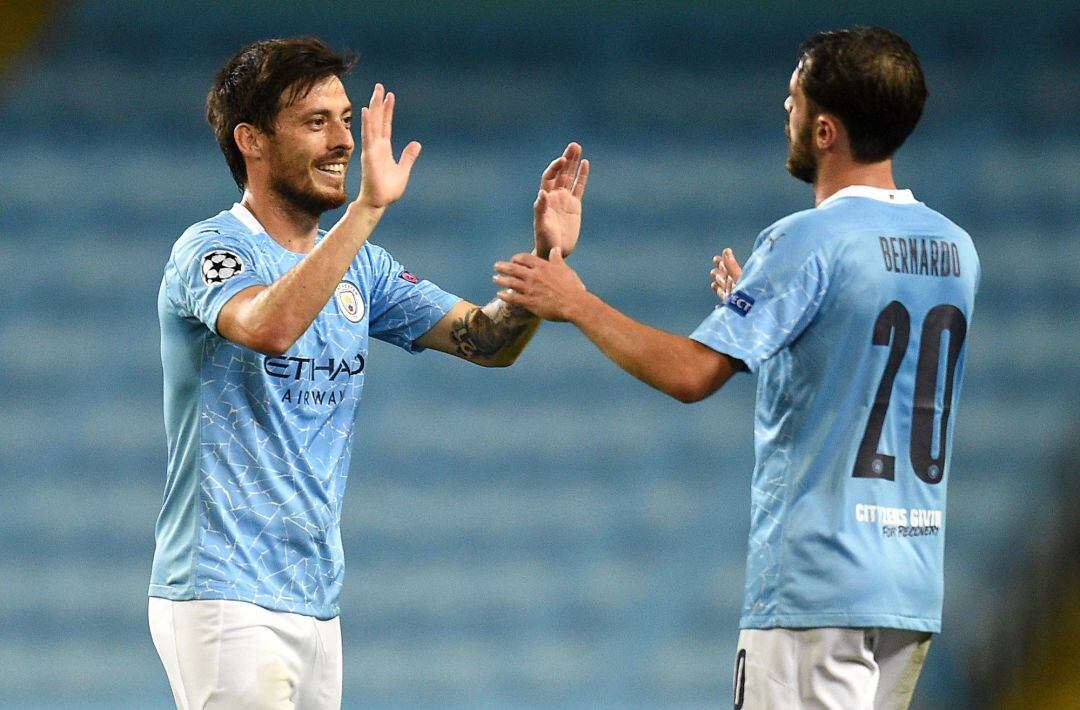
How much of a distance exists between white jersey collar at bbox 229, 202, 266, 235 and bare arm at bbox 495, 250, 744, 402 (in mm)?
641

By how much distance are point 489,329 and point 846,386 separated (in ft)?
3.75

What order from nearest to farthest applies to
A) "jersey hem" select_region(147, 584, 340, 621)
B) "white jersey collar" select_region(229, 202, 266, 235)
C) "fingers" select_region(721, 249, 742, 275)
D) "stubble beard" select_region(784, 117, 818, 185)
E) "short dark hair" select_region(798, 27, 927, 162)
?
"short dark hair" select_region(798, 27, 927, 162)
"stubble beard" select_region(784, 117, 818, 185)
"jersey hem" select_region(147, 584, 340, 621)
"white jersey collar" select_region(229, 202, 266, 235)
"fingers" select_region(721, 249, 742, 275)

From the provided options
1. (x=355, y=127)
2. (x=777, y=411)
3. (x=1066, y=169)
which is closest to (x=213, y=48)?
(x=355, y=127)

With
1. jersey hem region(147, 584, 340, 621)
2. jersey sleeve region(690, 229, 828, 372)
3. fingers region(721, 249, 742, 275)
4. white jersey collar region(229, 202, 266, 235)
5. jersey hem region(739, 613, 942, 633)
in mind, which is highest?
white jersey collar region(229, 202, 266, 235)

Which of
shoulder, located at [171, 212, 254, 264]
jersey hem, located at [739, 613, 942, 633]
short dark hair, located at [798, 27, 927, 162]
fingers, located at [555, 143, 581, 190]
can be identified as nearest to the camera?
jersey hem, located at [739, 613, 942, 633]

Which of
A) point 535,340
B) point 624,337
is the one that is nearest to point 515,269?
point 624,337

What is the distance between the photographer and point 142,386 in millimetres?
7797

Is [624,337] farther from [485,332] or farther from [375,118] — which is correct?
[485,332]

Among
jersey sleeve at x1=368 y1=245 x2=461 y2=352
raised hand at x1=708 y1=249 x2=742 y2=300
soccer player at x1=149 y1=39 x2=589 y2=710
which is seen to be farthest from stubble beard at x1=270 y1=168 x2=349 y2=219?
raised hand at x1=708 y1=249 x2=742 y2=300

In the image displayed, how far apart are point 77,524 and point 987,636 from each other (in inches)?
177

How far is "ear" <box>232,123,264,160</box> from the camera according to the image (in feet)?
11.4

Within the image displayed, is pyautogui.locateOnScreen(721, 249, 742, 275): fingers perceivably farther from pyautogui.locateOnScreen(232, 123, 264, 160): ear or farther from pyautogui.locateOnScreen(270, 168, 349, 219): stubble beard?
pyautogui.locateOnScreen(232, 123, 264, 160): ear

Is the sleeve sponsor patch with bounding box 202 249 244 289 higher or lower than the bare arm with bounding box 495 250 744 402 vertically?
higher

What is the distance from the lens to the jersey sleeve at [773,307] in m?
2.86
